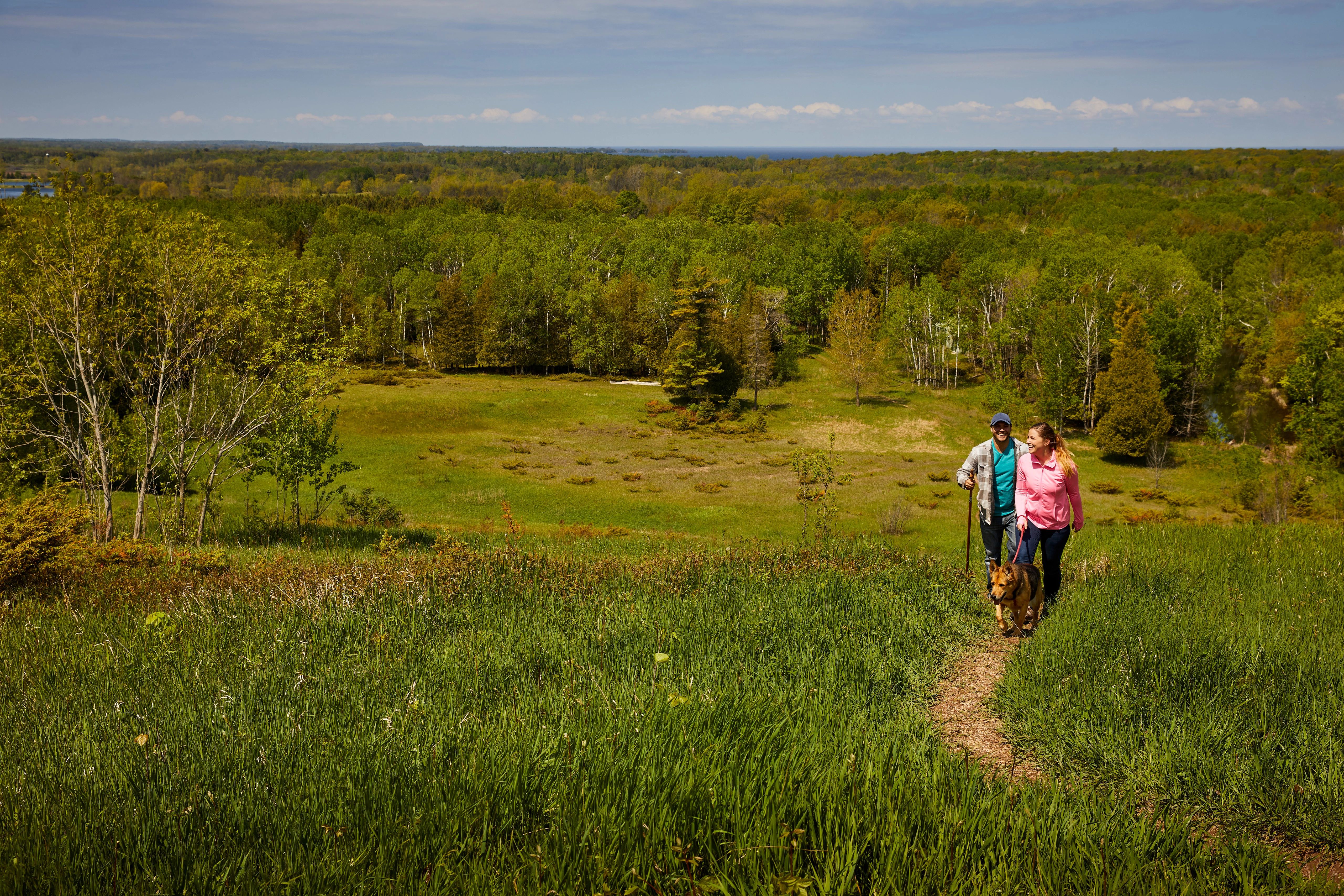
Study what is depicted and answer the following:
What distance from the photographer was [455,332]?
9719 centimetres

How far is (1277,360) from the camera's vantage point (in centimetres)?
6750

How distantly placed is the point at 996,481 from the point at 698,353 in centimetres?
7177

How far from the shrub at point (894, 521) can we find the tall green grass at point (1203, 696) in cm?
3514

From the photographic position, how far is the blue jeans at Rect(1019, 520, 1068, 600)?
8.38 m

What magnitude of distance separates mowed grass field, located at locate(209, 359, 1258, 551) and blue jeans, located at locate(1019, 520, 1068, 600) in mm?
22636

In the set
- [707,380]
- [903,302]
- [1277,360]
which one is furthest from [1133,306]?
[707,380]

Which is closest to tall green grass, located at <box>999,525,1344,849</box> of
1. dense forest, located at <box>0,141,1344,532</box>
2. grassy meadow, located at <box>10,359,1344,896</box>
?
grassy meadow, located at <box>10,359,1344,896</box>

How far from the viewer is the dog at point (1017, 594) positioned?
772 centimetres

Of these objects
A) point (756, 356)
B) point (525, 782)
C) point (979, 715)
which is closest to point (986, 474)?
point (979, 715)

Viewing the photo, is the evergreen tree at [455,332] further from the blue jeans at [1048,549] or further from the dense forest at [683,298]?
the blue jeans at [1048,549]

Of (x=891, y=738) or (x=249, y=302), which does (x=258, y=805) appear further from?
(x=249, y=302)

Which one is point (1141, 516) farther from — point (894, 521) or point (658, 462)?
point (658, 462)

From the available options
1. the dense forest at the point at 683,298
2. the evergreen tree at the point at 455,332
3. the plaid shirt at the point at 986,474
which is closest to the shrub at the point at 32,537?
the dense forest at the point at 683,298

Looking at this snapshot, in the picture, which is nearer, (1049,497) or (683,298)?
(1049,497)
